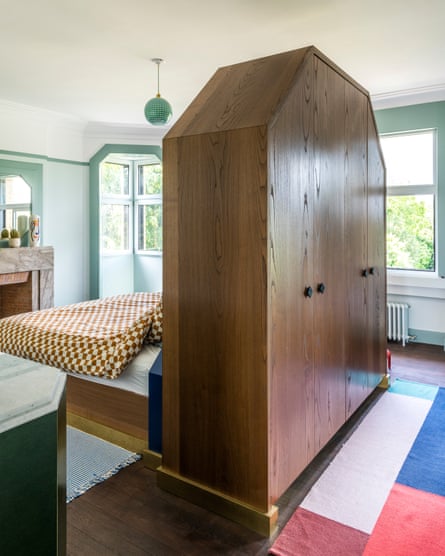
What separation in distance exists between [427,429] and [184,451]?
1.52 metres

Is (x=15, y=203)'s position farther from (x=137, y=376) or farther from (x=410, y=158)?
(x=410, y=158)

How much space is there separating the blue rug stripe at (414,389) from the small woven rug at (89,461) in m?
1.97

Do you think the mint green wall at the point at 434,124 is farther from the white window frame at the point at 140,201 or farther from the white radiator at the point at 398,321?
the white window frame at the point at 140,201

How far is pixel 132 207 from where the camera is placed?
6.48 m

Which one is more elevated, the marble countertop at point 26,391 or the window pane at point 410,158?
the window pane at point 410,158

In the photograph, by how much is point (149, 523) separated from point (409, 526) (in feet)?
3.36

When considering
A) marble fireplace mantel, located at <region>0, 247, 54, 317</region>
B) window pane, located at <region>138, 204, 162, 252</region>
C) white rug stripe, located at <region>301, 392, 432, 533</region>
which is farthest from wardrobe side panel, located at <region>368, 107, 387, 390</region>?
window pane, located at <region>138, 204, 162, 252</region>

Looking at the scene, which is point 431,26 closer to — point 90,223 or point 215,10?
point 215,10

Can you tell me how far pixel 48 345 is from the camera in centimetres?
247

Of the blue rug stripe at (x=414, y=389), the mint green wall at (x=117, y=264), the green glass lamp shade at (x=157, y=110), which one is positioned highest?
the green glass lamp shade at (x=157, y=110)

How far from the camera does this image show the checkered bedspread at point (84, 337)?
227cm

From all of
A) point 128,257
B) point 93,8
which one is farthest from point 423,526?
point 128,257

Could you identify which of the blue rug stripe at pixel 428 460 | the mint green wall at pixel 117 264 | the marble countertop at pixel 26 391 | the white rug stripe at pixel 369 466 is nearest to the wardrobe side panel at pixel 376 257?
the white rug stripe at pixel 369 466

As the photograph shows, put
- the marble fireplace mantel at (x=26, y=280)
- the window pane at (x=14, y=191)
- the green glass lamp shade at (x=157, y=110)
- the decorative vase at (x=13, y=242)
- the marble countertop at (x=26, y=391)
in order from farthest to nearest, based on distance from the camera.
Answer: the window pane at (x=14, y=191)
the decorative vase at (x=13, y=242)
the marble fireplace mantel at (x=26, y=280)
the green glass lamp shade at (x=157, y=110)
the marble countertop at (x=26, y=391)
